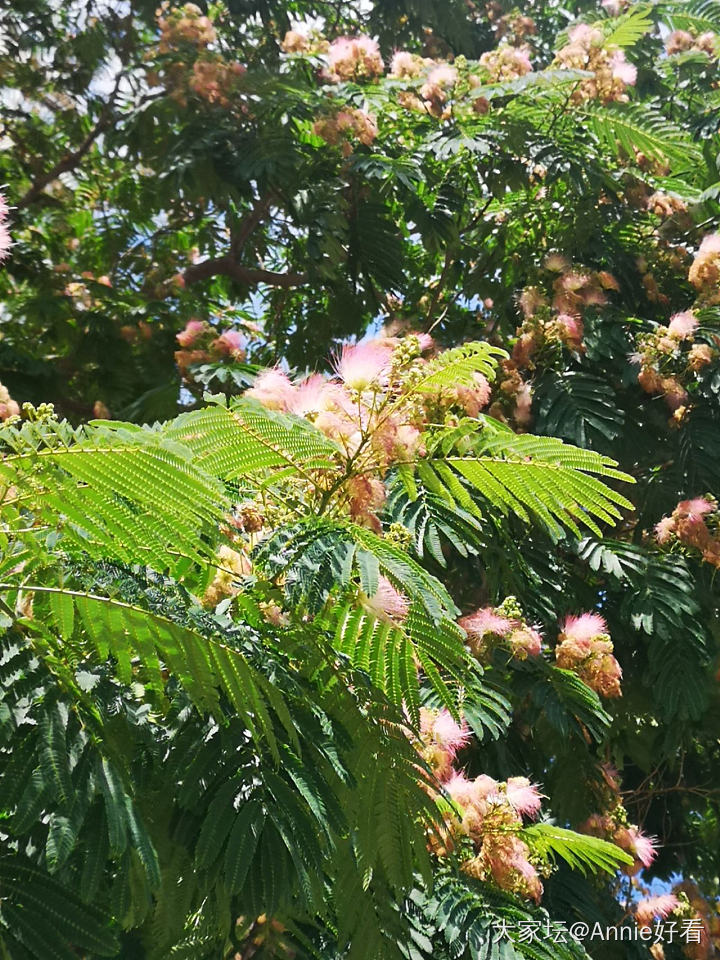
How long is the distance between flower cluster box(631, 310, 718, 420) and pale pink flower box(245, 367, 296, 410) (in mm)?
2680

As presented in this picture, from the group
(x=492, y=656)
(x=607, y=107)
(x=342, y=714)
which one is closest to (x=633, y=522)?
(x=492, y=656)

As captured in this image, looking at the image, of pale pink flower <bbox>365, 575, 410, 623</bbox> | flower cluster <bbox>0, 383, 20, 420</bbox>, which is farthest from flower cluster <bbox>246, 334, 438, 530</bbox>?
Result: flower cluster <bbox>0, 383, 20, 420</bbox>

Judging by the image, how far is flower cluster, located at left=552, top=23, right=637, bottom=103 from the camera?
18.2 ft

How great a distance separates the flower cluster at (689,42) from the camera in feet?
23.9

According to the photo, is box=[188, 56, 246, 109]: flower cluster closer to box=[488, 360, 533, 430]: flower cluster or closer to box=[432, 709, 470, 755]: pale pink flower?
box=[488, 360, 533, 430]: flower cluster

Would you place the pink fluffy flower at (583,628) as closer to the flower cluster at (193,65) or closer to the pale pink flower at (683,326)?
the pale pink flower at (683,326)

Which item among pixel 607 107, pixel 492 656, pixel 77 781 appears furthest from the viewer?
pixel 607 107

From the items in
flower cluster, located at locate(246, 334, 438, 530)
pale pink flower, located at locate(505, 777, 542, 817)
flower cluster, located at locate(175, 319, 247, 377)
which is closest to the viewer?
flower cluster, located at locate(246, 334, 438, 530)

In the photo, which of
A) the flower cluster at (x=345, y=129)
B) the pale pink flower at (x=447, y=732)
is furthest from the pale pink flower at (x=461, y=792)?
the flower cluster at (x=345, y=129)

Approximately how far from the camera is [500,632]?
3.80 metres

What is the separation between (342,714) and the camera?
2244mm

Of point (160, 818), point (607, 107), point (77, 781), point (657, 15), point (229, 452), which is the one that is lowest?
A: point (160, 818)

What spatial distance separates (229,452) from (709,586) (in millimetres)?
3145

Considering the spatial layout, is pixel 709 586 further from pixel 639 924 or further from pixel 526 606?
pixel 639 924
